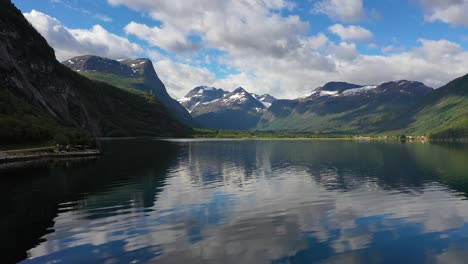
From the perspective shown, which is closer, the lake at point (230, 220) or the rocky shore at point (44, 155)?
the lake at point (230, 220)

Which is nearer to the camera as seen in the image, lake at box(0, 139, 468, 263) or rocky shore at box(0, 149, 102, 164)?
lake at box(0, 139, 468, 263)

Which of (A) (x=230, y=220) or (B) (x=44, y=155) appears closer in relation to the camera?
(A) (x=230, y=220)

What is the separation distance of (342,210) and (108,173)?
2327 inches

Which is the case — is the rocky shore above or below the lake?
above

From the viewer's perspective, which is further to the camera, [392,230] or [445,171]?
[445,171]

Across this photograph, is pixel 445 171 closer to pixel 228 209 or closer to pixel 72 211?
pixel 228 209

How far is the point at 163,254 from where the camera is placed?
29812mm

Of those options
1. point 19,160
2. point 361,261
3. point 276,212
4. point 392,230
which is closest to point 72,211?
point 276,212

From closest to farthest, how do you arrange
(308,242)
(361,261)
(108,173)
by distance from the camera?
(361,261) < (308,242) < (108,173)

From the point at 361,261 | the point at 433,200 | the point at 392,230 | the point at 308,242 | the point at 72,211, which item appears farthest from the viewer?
the point at 433,200

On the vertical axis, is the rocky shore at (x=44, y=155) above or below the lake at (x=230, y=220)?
above

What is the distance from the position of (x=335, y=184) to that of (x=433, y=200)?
20.0m

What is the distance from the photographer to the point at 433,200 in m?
56.0

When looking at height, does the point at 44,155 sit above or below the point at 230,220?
above
